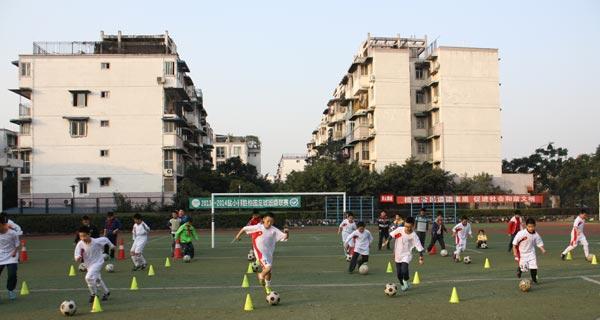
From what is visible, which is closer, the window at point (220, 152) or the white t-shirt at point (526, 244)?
the white t-shirt at point (526, 244)

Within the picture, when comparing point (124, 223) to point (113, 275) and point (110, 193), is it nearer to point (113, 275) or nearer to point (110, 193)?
point (110, 193)

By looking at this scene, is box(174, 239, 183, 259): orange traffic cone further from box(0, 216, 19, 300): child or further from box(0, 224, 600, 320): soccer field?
box(0, 216, 19, 300): child

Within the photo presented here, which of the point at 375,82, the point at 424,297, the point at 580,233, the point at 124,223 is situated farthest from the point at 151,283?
the point at 375,82

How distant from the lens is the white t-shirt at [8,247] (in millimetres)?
12617

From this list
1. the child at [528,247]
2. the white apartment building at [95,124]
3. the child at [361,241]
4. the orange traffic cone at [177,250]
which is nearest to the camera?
the child at [528,247]

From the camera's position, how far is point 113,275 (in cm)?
1692

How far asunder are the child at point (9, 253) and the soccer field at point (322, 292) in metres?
0.35

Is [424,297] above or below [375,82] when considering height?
below

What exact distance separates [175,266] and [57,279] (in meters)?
4.16

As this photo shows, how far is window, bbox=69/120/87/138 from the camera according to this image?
54.6 m

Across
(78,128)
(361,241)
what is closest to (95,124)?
(78,128)

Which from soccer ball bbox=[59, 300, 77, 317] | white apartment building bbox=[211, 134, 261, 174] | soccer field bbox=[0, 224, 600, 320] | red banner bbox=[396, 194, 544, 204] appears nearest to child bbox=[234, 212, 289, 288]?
soccer field bbox=[0, 224, 600, 320]

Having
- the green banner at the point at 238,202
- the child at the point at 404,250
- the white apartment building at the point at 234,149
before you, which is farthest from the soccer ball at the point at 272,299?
the white apartment building at the point at 234,149

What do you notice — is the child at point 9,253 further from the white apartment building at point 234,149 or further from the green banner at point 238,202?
the white apartment building at point 234,149
